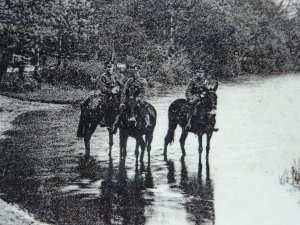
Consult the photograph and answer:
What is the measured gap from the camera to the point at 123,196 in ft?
33.5

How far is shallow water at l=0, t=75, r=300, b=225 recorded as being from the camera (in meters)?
9.02

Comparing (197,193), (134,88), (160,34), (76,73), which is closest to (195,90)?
(134,88)

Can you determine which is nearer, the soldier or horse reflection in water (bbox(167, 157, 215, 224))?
horse reflection in water (bbox(167, 157, 215, 224))

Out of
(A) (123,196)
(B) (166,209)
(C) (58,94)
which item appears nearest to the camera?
(B) (166,209)

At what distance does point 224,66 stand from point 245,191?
45.0ft

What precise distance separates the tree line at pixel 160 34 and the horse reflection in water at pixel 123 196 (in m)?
4.19

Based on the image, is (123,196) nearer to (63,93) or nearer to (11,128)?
(11,128)

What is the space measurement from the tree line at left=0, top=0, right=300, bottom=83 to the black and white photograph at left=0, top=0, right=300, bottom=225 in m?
0.07

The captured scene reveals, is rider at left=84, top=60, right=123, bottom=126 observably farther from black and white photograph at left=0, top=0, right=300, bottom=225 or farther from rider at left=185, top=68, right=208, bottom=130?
rider at left=185, top=68, right=208, bottom=130

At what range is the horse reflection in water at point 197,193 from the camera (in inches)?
350

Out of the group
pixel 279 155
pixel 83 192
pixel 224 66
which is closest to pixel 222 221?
pixel 83 192

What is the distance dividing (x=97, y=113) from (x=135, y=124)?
2.15 metres

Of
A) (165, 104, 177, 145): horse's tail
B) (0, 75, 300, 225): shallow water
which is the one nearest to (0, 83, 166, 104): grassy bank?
(0, 75, 300, 225): shallow water

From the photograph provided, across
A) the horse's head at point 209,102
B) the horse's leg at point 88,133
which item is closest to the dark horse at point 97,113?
the horse's leg at point 88,133
